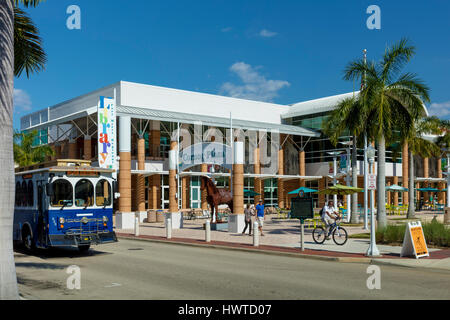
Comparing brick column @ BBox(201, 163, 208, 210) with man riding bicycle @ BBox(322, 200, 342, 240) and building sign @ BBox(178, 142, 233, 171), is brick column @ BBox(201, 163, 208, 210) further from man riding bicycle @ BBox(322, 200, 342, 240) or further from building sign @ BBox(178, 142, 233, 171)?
man riding bicycle @ BBox(322, 200, 342, 240)

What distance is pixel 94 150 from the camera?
52.8m

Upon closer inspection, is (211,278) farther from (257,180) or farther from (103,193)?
(257,180)

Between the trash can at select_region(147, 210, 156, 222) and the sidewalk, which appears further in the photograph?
the trash can at select_region(147, 210, 156, 222)

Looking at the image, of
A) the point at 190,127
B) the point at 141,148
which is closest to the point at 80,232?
the point at 141,148

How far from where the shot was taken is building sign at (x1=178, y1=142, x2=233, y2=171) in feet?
98.9

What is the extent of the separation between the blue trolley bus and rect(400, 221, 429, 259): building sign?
33.3 feet

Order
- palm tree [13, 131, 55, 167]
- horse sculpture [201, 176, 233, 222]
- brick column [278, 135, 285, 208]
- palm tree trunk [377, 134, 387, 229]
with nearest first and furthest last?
palm tree trunk [377, 134, 387, 229] < horse sculpture [201, 176, 233, 222] < palm tree [13, 131, 55, 167] < brick column [278, 135, 285, 208]

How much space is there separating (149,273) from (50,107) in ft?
159

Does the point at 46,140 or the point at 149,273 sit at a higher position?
the point at 46,140

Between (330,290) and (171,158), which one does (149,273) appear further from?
(171,158)

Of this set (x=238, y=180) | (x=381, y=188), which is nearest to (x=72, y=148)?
(x=238, y=180)

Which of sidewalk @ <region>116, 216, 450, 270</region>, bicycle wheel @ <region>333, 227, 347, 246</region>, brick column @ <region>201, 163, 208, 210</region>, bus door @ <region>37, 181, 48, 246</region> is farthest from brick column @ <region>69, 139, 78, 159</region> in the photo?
bicycle wheel @ <region>333, 227, 347, 246</region>
